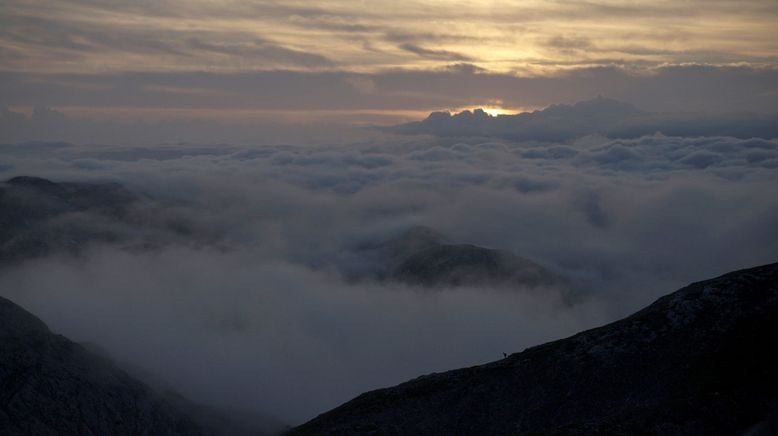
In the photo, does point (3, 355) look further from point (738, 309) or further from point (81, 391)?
point (738, 309)

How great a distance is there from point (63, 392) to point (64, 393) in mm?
248

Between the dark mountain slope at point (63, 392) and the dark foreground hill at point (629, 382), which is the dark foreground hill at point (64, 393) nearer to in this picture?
the dark mountain slope at point (63, 392)

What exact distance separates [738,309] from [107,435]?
106028 millimetres

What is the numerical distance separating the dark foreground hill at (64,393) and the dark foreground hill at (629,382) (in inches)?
2558

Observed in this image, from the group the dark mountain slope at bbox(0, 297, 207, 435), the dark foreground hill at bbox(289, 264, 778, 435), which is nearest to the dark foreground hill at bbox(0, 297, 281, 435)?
the dark mountain slope at bbox(0, 297, 207, 435)

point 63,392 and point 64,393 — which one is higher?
point 63,392

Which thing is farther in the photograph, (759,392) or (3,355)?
(3,355)

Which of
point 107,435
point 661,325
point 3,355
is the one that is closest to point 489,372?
point 661,325

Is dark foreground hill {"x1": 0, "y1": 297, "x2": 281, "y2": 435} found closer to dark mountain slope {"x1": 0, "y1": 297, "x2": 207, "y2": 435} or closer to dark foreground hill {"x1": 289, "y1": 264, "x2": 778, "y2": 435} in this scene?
dark mountain slope {"x1": 0, "y1": 297, "x2": 207, "y2": 435}

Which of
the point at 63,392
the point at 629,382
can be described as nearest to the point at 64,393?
the point at 63,392

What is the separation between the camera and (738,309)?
63.7 metres

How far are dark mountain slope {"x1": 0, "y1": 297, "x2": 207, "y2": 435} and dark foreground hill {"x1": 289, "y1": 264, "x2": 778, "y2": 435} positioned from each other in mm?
65060

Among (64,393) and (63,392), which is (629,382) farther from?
(63,392)

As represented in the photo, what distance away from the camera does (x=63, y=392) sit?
123375mm
